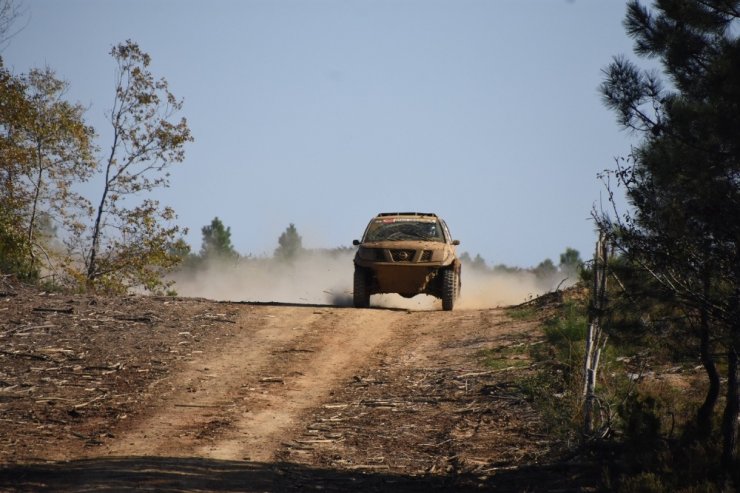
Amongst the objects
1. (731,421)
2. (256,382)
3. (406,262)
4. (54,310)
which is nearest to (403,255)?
(406,262)

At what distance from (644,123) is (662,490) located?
3.50 m

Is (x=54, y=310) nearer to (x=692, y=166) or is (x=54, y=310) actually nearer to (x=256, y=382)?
(x=256, y=382)

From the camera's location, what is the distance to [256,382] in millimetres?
13211

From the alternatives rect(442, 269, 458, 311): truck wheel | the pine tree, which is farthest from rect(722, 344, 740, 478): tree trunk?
rect(442, 269, 458, 311): truck wheel

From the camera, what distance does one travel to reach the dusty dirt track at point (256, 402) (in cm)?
901

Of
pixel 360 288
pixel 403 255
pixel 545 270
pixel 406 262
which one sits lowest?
pixel 360 288

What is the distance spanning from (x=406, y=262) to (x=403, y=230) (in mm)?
1438

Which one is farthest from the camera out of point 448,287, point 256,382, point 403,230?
point 403,230

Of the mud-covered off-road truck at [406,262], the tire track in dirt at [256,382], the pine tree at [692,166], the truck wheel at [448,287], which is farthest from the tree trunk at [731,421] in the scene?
the truck wheel at [448,287]

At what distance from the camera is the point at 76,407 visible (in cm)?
1138

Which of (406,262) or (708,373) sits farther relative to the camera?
(406,262)

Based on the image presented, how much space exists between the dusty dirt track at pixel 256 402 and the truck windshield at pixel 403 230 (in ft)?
9.26

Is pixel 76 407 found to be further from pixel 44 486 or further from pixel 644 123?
pixel 644 123

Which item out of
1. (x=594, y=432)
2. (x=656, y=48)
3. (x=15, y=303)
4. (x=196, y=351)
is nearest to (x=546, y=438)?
(x=594, y=432)
